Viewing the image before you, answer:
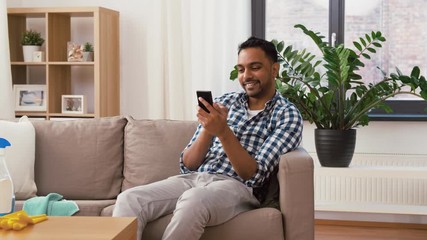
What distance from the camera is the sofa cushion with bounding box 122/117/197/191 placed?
129 inches

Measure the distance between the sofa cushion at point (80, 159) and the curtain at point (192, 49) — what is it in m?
1.40

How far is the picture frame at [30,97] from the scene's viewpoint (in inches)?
186

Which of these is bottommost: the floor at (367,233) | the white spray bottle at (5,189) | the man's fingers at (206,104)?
the floor at (367,233)

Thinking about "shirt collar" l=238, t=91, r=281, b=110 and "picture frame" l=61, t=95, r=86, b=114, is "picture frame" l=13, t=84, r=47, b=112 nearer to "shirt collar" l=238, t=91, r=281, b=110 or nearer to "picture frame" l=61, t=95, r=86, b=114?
"picture frame" l=61, t=95, r=86, b=114

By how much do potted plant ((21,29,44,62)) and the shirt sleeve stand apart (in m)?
2.27

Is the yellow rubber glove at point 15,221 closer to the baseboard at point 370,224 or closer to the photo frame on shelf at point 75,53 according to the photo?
the photo frame on shelf at point 75,53

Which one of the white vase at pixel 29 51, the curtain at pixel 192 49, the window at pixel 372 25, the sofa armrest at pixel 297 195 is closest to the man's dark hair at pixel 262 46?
the sofa armrest at pixel 297 195

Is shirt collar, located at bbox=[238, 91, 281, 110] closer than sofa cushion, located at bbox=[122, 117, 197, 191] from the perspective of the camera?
Yes

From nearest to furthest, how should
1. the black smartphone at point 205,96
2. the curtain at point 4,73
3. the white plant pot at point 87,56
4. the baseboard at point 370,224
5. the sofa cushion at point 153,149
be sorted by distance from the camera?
the black smartphone at point 205,96
the sofa cushion at point 153,149
the curtain at point 4,73
the baseboard at point 370,224
the white plant pot at point 87,56

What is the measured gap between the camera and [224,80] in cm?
471

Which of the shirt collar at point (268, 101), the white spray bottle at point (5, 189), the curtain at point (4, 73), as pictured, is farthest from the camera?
the curtain at point (4, 73)

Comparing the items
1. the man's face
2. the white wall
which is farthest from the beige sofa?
the white wall

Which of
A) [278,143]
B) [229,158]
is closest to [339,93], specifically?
[278,143]

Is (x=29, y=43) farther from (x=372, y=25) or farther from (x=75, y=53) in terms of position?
(x=372, y=25)
